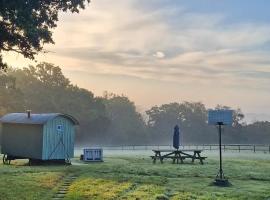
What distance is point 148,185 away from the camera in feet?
72.0

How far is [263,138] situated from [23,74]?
211 ft

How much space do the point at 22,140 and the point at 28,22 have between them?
702 inches

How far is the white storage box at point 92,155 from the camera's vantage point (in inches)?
1442

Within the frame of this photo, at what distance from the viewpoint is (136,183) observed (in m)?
22.8

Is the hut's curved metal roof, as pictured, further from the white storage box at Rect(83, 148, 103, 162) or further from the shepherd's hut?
the white storage box at Rect(83, 148, 103, 162)

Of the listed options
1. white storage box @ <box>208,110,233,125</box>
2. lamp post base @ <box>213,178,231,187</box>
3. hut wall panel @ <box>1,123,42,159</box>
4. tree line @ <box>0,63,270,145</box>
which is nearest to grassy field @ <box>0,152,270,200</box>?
lamp post base @ <box>213,178,231,187</box>

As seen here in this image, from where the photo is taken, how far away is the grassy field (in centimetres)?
1981

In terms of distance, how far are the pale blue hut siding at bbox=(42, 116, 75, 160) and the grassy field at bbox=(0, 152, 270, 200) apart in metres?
5.20

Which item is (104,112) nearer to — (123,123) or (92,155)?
(123,123)

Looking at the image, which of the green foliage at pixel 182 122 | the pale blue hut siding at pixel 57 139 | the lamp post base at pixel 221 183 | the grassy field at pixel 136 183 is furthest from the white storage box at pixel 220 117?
the green foliage at pixel 182 122

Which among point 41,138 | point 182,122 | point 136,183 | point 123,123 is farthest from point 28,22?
point 182,122

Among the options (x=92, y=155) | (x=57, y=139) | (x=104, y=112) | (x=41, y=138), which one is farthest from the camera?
(x=104, y=112)

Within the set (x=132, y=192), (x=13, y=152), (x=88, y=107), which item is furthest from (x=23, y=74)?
(x=132, y=192)

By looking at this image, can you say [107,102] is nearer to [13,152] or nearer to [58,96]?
[58,96]
